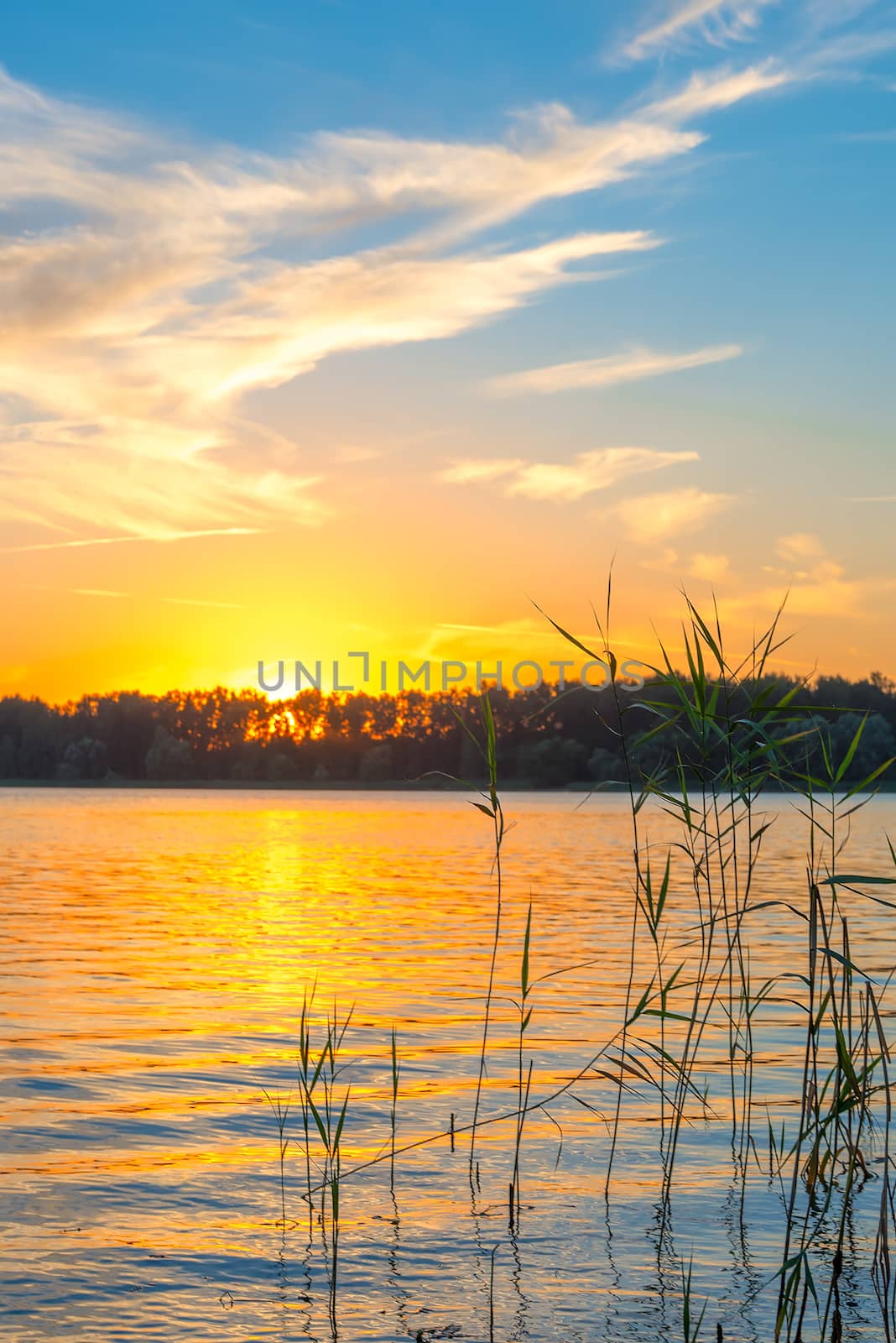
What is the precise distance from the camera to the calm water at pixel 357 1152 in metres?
6.56

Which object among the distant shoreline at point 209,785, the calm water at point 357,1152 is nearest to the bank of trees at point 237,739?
the distant shoreline at point 209,785

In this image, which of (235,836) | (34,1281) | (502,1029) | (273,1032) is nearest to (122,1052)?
(273,1032)

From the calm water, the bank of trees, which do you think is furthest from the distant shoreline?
the calm water

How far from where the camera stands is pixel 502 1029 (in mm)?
14109

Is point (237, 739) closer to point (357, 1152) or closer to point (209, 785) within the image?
point (209, 785)

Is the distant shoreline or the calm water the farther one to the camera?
the distant shoreline

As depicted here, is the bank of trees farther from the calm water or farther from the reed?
the reed

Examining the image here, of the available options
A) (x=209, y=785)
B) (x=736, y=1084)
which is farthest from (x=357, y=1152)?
(x=209, y=785)

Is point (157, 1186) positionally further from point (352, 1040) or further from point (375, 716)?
point (375, 716)

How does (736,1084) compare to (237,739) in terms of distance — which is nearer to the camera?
(736,1084)

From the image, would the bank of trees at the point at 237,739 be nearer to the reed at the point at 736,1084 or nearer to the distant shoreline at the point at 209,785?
the distant shoreline at the point at 209,785

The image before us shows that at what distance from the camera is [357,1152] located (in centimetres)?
916

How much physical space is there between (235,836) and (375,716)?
392ft

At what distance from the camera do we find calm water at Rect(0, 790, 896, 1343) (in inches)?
258
